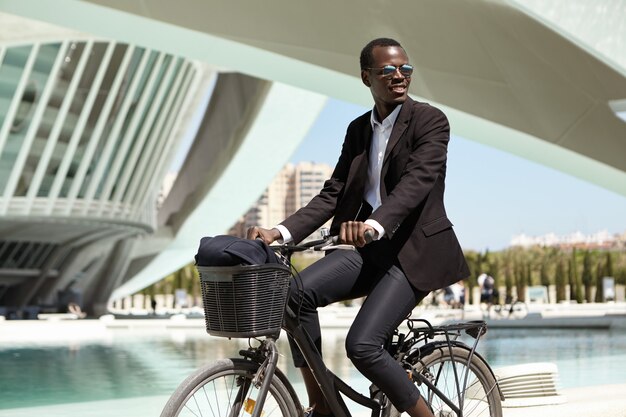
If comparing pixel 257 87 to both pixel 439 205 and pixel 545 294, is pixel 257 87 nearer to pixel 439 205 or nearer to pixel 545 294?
pixel 545 294

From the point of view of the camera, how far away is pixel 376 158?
4.28 metres

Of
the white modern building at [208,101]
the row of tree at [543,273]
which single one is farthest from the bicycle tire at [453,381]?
the row of tree at [543,273]

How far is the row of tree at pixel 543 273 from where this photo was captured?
54969mm

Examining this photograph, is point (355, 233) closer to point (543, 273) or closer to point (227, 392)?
point (227, 392)

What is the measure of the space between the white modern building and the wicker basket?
25.5 feet

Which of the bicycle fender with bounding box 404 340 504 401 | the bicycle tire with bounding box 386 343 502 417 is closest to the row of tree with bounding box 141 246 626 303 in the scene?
the bicycle tire with bounding box 386 343 502 417

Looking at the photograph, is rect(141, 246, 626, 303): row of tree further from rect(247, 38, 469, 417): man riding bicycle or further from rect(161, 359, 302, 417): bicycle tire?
rect(161, 359, 302, 417): bicycle tire

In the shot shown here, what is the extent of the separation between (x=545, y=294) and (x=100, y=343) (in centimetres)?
3575

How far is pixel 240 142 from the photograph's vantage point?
143 ft

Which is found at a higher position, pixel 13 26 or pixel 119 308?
pixel 13 26

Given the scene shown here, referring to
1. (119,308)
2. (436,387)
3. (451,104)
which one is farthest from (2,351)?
(119,308)

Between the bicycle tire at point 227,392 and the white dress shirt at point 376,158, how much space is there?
633mm

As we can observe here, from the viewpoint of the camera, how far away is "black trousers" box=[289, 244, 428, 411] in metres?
4.02

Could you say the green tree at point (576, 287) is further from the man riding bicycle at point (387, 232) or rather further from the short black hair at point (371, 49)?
the short black hair at point (371, 49)
